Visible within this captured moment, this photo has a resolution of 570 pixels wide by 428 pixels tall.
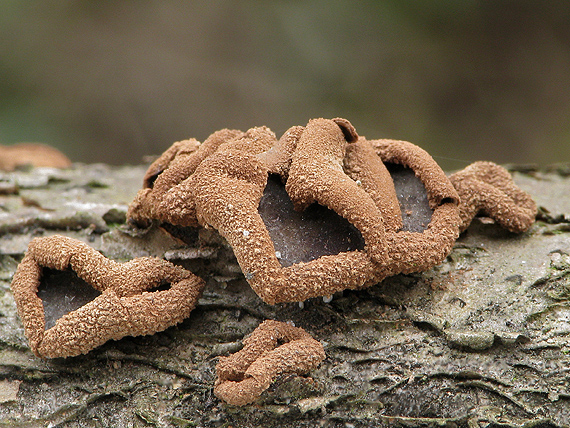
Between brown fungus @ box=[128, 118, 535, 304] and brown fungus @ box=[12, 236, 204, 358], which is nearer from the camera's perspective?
brown fungus @ box=[128, 118, 535, 304]

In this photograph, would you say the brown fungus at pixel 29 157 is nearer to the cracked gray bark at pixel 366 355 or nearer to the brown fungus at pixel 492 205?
the cracked gray bark at pixel 366 355

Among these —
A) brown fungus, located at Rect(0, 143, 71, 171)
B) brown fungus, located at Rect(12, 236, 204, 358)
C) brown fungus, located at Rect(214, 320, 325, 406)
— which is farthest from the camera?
brown fungus, located at Rect(0, 143, 71, 171)

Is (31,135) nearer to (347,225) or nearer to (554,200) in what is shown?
(347,225)

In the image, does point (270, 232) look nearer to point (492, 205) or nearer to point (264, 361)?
point (264, 361)

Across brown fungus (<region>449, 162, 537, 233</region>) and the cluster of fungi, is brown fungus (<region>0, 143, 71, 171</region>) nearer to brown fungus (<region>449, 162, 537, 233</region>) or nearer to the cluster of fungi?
the cluster of fungi

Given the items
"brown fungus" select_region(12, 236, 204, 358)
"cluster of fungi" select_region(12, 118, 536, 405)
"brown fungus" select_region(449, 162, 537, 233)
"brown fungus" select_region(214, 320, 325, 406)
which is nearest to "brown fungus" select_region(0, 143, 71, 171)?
"brown fungus" select_region(12, 236, 204, 358)

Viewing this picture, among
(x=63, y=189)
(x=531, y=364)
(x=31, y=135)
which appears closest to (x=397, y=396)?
(x=531, y=364)
